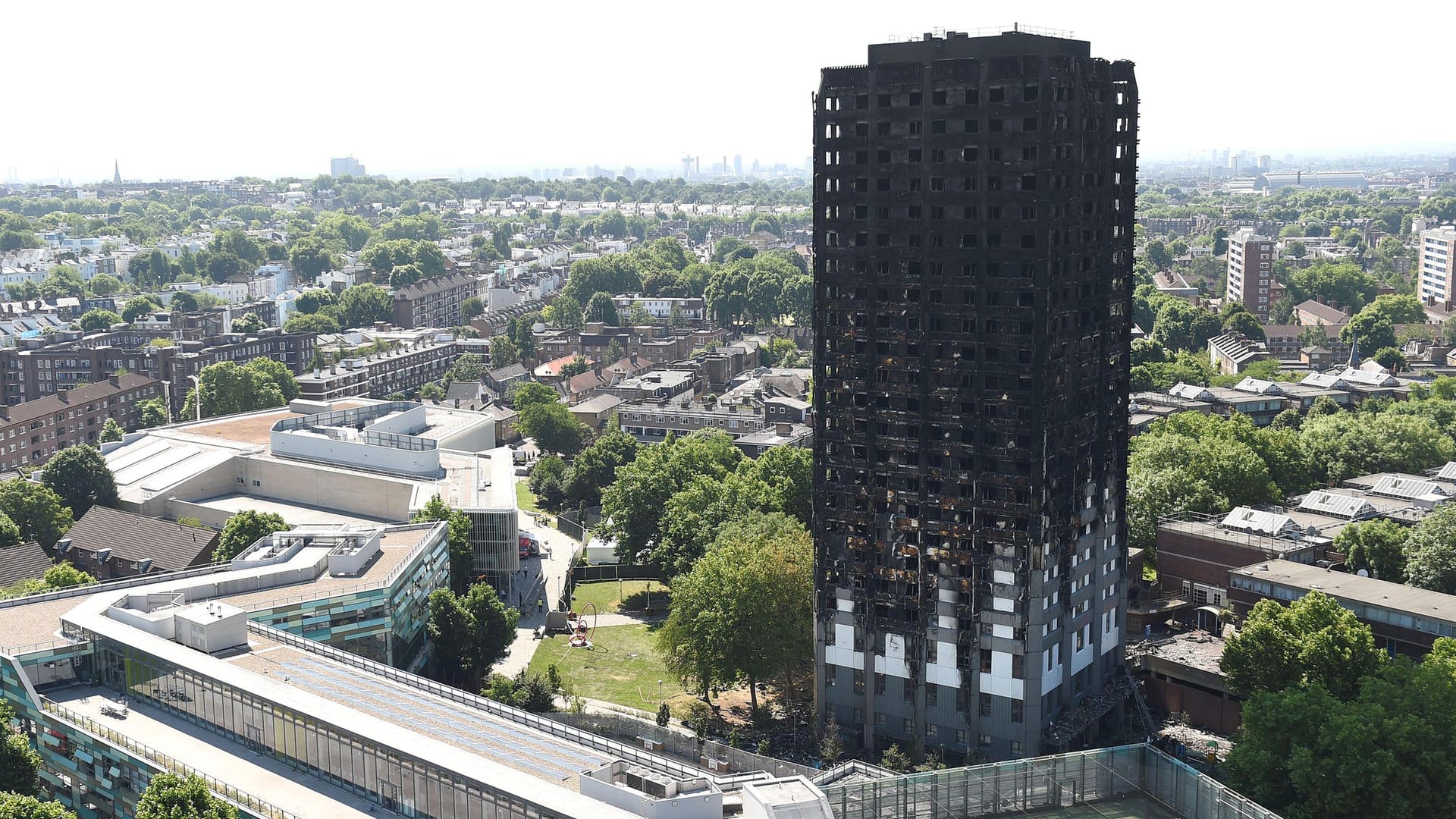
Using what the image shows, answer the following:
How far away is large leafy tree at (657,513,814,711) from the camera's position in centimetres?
6844

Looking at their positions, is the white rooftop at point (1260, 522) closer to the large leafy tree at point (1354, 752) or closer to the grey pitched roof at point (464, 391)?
the large leafy tree at point (1354, 752)

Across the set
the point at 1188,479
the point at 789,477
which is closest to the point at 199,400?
the point at 789,477

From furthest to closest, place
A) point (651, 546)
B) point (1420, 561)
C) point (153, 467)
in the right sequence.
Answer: point (153, 467), point (651, 546), point (1420, 561)

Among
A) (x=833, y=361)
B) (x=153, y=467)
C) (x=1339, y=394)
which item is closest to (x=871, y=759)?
(x=833, y=361)

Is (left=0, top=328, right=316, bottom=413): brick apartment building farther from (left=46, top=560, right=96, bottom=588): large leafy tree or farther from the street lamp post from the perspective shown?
(left=46, top=560, right=96, bottom=588): large leafy tree

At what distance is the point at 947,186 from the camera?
60594mm

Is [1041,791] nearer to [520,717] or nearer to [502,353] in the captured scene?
[520,717]

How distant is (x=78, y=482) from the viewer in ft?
322

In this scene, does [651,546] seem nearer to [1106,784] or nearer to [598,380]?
[1106,784]

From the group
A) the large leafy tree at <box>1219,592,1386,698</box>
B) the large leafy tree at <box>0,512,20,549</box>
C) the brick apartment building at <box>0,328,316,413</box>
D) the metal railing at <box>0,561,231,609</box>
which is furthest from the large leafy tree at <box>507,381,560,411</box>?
the large leafy tree at <box>1219,592,1386,698</box>

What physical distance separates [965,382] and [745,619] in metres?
16.0

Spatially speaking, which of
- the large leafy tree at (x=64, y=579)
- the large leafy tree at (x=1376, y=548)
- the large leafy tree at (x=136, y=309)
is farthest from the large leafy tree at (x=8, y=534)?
the large leafy tree at (x=136, y=309)

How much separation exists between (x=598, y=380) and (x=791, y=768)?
3903 inches

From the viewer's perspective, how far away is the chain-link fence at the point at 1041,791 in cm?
4172
